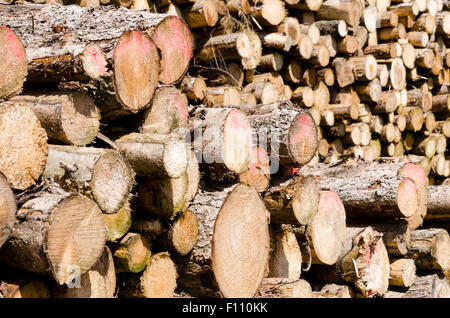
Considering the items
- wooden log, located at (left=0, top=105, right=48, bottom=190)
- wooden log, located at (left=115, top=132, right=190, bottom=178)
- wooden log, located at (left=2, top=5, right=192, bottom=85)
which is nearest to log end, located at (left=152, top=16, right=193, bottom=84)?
wooden log, located at (left=2, top=5, right=192, bottom=85)

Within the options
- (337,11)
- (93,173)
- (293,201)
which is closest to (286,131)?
(293,201)

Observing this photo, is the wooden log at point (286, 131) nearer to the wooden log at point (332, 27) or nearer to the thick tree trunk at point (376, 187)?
the thick tree trunk at point (376, 187)

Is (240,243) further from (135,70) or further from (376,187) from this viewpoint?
(376,187)

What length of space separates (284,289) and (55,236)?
4.87 ft

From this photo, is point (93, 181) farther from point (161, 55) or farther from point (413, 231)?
point (413, 231)

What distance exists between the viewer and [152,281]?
3.16 meters

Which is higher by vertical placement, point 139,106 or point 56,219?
point 139,106

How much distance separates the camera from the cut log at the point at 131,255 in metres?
3.02

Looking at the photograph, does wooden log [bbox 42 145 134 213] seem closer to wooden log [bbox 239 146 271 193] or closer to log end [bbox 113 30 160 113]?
log end [bbox 113 30 160 113]

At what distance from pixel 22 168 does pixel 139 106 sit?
73cm

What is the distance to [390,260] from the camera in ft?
14.2

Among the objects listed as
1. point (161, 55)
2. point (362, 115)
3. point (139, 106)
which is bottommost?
point (362, 115)

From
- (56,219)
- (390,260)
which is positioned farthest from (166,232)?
(390,260)

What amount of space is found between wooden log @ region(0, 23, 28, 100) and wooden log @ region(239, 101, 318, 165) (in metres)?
1.42
